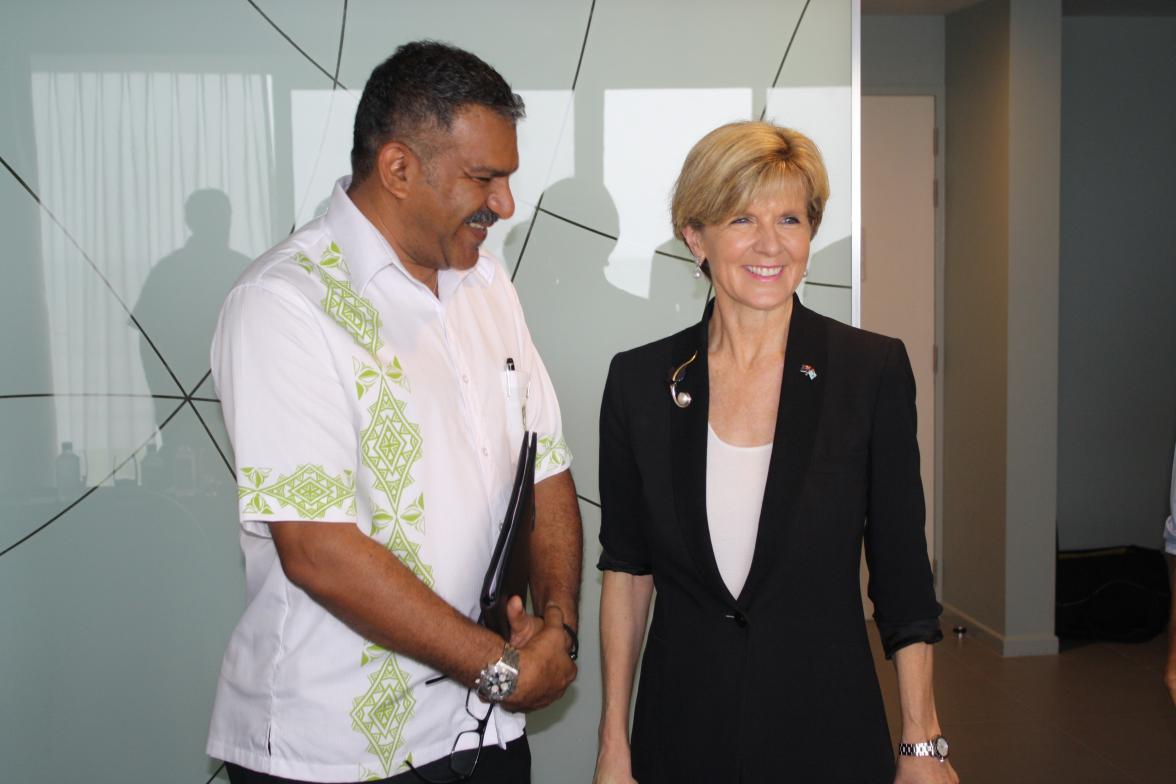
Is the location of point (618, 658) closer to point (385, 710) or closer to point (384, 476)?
point (385, 710)

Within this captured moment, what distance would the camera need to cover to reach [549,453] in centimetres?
193

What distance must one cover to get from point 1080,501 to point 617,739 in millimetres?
5172

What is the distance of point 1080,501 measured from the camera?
20.2 feet

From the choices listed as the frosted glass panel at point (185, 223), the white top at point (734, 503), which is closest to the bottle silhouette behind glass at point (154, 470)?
the frosted glass panel at point (185, 223)

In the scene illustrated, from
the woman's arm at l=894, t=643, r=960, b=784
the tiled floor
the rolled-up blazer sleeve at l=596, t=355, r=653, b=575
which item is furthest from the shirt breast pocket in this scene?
the tiled floor

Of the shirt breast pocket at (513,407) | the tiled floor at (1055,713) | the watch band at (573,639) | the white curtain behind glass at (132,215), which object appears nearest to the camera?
the watch band at (573,639)

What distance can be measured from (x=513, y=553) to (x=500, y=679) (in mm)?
195

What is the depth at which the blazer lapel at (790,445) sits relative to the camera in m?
1.65

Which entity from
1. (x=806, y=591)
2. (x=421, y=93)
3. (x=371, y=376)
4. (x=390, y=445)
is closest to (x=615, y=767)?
(x=806, y=591)

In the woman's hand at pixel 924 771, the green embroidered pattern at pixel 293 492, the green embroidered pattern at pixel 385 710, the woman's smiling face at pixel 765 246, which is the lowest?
the woman's hand at pixel 924 771

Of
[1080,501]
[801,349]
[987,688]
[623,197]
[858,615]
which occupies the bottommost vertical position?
[987,688]

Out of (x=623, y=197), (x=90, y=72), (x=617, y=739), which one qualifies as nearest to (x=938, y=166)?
(x=623, y=197)

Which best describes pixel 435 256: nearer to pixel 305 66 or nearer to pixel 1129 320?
pixel 305 66

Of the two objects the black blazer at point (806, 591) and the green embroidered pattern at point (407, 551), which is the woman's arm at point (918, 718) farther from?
the green embroidered pattern at point (407, 551)
